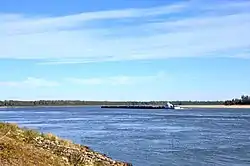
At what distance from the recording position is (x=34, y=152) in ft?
53.0

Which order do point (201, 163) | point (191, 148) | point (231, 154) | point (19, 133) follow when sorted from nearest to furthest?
point (19, 133) → point (201, 163) → point (231, 154) → point (191, 148)

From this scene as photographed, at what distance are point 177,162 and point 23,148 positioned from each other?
17273 mm

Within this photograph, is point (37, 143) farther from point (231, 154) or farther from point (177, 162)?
point (231, 154)

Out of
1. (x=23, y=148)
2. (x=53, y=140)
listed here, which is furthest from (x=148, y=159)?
(x=23, y=148)

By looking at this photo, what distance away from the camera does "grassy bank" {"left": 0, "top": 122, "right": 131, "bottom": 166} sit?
14027mm

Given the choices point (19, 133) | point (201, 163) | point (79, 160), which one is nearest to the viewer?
point (79, 160)

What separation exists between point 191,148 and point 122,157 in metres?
9.53

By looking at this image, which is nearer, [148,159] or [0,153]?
[0,153]

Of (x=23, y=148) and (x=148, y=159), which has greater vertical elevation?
(x=23, y=148)

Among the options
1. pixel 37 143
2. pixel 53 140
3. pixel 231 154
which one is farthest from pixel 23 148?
pixel 231 154

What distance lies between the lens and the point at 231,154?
118ft

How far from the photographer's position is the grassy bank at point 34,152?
14.0 meters

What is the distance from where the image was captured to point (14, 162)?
44.0 ft

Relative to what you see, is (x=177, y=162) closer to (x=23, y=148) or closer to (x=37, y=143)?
(x=37, y=143)
